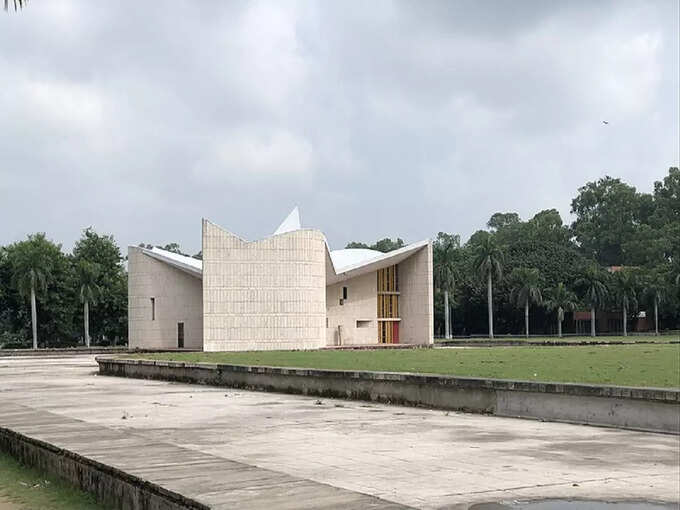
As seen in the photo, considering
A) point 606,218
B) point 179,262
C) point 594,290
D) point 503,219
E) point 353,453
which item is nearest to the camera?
point 353,453

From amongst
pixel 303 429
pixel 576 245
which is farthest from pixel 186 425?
pixel 576 245

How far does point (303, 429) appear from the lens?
13.5 metres

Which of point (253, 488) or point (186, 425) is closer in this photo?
point (253, 488)

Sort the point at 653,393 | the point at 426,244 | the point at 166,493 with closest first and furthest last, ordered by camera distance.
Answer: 1. the point at 166,493
2. the point at 653,393
3. the point at 426,244

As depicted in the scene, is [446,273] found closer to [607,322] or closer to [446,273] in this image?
[446,273]

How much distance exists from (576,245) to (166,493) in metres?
134

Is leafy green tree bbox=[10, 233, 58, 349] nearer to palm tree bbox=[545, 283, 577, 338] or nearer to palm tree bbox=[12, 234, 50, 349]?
palm tree bbox=[12, 234, 50, 349]

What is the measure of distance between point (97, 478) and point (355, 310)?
5976cm

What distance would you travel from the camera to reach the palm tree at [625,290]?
91188 millimetres

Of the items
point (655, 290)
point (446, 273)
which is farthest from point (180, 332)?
point (655, 290)

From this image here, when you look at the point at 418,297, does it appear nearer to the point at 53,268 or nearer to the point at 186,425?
the point at 53,268

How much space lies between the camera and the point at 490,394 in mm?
15492

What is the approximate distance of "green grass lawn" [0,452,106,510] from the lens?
9.28 m

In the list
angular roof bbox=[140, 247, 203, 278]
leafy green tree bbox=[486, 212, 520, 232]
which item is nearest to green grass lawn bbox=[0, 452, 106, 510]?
angular roof bbox=[140, 247, 203, 278]
